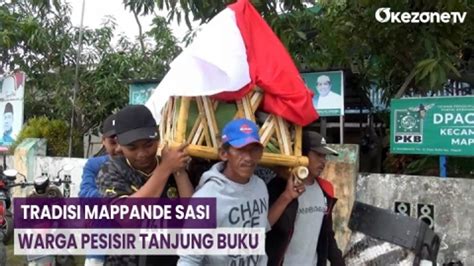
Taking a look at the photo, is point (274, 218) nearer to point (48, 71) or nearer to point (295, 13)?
point (295, 13)

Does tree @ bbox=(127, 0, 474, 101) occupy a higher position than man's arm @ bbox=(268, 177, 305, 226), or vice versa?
tree @ bbox=(127, 0, 474, 101)

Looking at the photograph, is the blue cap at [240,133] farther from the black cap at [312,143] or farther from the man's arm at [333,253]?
the man's arm at [333,253]

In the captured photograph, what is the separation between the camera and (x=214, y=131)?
6.30ft

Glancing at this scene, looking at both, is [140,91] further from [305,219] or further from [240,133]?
[240,133]

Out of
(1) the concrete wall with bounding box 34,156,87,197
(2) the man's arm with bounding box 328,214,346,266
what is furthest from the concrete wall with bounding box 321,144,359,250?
(1) the concrete wall with bounding box 34,156,87,197

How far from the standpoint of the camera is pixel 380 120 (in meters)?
6.80

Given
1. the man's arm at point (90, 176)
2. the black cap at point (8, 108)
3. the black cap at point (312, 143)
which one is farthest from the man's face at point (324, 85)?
the black cap at point (8, 108)

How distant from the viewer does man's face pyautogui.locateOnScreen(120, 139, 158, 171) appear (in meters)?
1.81

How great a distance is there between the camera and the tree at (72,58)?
27.1ft

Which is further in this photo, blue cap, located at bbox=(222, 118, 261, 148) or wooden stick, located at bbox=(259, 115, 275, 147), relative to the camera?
wooden stick, located at bbox=(259, 115, 275, 147)

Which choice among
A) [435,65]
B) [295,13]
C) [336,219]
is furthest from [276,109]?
[295,13]

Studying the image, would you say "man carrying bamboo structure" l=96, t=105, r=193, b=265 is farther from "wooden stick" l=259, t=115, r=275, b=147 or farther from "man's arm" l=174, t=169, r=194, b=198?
"wooden stick" l=259, t=115, r=275, b=147

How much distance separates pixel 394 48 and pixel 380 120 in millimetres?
2324

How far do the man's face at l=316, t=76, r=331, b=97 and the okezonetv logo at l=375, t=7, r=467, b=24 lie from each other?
1000 mm
